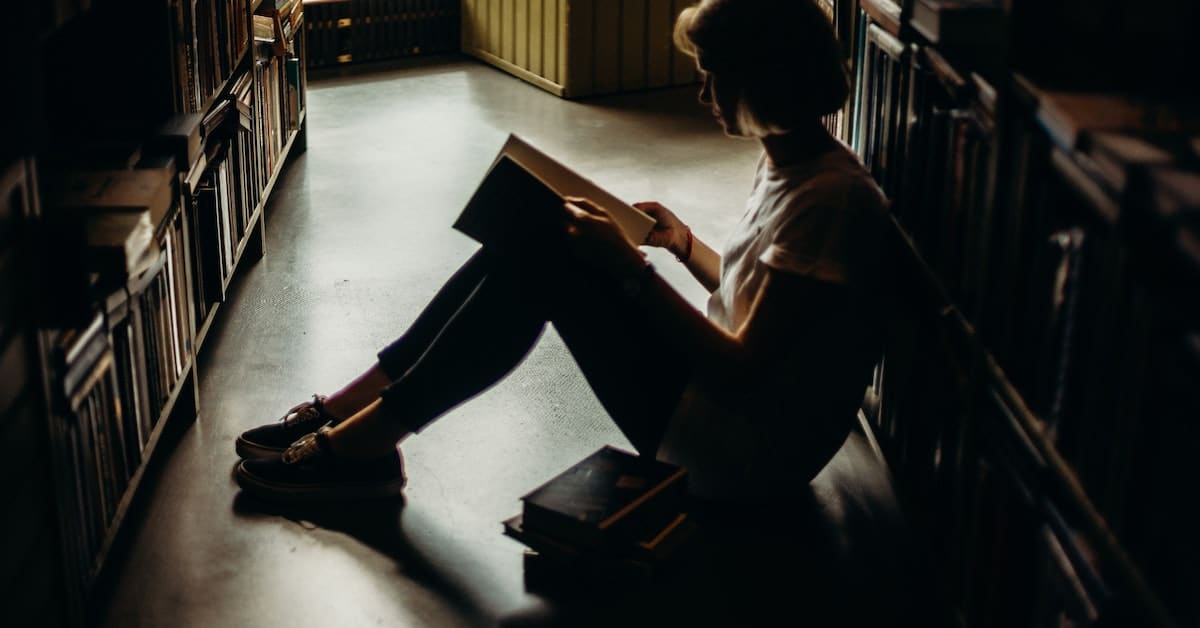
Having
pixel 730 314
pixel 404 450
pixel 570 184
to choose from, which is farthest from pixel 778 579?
pixel 404 450

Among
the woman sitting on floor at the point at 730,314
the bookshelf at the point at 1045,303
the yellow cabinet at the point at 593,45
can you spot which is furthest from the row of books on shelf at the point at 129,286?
the yellow cabinet at the point at 593,45

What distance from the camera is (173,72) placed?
266cm

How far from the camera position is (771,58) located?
6.76ft

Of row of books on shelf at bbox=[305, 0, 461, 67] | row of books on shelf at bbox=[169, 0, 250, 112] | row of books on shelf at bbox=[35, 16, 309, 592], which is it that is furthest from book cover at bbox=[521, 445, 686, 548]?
row of books on shelf at bbox=[305, 0, 461, 67]

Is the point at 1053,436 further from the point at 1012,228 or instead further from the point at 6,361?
the point at 6,361

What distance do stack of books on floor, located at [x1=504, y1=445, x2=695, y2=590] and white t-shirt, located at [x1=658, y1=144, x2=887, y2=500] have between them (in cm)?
9

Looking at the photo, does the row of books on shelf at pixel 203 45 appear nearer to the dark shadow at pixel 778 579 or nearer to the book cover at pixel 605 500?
the book cover at pixel 605 500

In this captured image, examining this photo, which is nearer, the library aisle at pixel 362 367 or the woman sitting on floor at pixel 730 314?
the woman sitting on floor at pixel 730 314

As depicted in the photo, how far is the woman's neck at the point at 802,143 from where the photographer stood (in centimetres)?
216

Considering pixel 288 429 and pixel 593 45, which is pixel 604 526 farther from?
pixel 593 45

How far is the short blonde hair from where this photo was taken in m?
2.04

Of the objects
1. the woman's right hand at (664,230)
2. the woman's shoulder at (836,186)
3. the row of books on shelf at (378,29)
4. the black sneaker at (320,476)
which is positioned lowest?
the black sneaker at (320,476)

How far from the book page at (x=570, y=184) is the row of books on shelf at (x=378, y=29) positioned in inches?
183

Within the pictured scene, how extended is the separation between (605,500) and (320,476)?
0.59 metres
